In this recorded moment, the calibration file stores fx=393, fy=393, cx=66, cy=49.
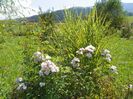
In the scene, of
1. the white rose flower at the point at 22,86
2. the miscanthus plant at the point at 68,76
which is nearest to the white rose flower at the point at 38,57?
the miscanthus plant at the point at 68,76

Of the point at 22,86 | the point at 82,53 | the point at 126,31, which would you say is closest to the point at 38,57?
the point at 22,86

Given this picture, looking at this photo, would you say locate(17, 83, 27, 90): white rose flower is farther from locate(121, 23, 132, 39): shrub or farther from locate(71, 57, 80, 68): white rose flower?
locate(121, 23, 132, 39): shrub

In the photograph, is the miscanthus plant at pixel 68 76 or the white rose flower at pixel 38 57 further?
the white rose flower at pixel 38 57

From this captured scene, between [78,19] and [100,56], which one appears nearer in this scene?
[100,56]

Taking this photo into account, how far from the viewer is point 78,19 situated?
938 cm

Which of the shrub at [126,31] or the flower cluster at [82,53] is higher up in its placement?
the flower cluster at [82,53]

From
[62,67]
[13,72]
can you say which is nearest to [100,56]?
[62,67]

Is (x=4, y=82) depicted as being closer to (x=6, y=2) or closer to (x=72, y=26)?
(x=72, y=26)

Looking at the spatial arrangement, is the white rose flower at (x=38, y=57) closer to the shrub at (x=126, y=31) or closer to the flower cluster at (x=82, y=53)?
the flower cluster at (x=82, y=53)

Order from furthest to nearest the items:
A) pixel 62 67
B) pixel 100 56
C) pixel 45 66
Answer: pixel 100 56
pixel 62 67
pixel 45 66

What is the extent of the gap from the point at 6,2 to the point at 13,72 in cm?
183

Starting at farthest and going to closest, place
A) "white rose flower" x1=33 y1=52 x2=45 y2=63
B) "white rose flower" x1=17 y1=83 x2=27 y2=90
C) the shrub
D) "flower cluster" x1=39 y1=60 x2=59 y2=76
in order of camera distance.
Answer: the shrub < "white rose flower" x1=33 y1=52 x2=45 y2=63 < "white rose flower" x1=17 y1=83 x2=27 y2=90 < "flower cluster" x1=39 y1=60 x2=59 y2=76

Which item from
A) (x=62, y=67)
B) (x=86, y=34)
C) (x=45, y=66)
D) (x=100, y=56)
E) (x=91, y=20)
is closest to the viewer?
(x=45, y=66)

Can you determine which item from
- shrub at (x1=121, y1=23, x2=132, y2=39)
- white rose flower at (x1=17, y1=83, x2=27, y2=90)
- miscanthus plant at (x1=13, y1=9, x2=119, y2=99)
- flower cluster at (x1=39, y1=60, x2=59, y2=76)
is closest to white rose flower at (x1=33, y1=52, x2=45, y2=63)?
miscanthus plant at (x1=13, y1=9, x2=119, y2=99)
